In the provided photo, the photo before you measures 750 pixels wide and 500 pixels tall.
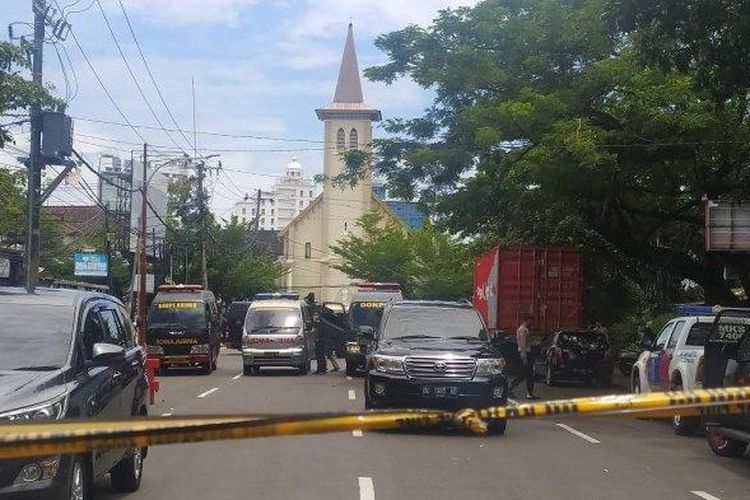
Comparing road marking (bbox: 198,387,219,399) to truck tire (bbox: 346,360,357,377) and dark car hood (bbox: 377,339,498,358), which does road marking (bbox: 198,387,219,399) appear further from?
dark car hood (bbox: 377,339,498,358)

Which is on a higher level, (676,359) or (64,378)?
(64,378)

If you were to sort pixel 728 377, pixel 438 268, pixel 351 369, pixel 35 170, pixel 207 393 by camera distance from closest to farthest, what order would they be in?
pixel 728 377, pixel 207 393, pixel 35 170, pixel 351 369, pixel 438 268

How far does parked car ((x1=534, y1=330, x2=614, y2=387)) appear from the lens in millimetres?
24406

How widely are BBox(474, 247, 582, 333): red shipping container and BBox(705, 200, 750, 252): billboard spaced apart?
5.16 meters

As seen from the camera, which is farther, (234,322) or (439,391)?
(234,322)

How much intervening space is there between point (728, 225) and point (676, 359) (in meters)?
6.50

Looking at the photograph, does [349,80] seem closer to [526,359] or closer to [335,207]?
[335,207]

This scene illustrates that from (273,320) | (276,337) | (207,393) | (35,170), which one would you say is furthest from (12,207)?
(207,393)

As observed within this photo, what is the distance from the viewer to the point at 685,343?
15.6 metres

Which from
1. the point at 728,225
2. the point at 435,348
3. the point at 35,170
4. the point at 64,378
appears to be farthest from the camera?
the point at 35,170

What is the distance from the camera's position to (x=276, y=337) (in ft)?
90.1

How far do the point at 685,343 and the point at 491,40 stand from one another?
1008 cm

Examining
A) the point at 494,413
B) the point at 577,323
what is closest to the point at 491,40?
the point at 577,323

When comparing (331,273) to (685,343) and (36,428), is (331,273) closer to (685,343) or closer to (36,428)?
(685,343)
